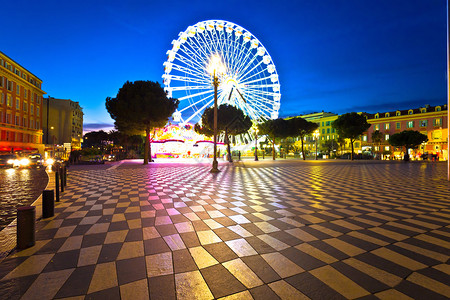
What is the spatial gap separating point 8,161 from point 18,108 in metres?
24.5

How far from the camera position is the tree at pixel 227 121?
32.5m

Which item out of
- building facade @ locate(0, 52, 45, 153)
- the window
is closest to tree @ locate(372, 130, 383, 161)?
building facade @ locate(0, 52, 45, 153)

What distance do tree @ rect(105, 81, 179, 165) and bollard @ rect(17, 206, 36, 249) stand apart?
21.7m

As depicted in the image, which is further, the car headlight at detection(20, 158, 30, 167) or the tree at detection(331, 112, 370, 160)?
the tree at detection(331, 112, 370, 160)

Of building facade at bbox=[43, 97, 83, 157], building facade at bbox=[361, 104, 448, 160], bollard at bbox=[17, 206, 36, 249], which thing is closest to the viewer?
bollard at bbox=[17, 206, 36, 249]

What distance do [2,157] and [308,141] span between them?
87089 millimetres

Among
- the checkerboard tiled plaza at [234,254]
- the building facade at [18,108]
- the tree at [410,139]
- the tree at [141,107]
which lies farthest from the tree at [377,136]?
the building facade at [18,108]

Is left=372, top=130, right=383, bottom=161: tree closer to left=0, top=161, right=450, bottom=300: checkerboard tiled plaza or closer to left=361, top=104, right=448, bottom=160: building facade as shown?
left=361, top=104, right=448, bottom=160: building facade

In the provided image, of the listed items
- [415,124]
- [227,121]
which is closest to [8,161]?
[227,121]

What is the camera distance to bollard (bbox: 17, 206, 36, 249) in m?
3.46

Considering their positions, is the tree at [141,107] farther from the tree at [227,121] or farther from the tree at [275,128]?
the tree at [275,128]

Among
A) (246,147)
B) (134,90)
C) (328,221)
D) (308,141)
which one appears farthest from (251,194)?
(308,141)

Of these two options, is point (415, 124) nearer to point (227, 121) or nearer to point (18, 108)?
point (227, 121)

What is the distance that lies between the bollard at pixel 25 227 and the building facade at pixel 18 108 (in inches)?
1431
